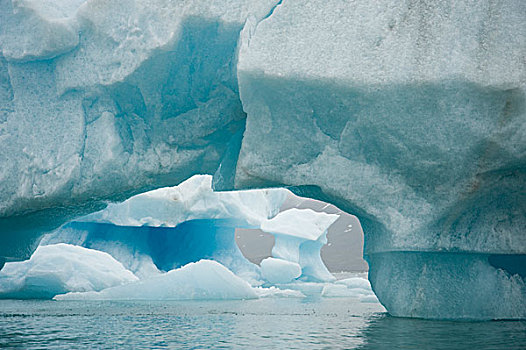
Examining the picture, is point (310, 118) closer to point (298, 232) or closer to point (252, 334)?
point (252, 334)

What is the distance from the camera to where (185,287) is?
800cm

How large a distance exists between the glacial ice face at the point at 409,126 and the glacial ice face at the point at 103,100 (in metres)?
0.73

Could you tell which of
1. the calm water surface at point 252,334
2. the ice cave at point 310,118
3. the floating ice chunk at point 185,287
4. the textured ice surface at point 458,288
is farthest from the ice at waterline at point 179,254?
the textured ice surface at point 458,288

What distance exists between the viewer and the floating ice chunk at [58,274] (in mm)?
8180

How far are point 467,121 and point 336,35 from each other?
3.81 feet

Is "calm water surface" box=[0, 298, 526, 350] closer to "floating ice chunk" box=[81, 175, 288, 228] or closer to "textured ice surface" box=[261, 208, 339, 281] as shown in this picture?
"floating ice chunk" box=[81, 175, 288, 228]

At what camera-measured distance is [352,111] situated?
3943mm

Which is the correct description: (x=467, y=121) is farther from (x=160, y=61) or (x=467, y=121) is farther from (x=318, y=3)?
(x=160, y=61)

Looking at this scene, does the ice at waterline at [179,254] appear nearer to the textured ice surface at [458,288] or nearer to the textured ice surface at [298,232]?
the textured ice surface at [298,232]

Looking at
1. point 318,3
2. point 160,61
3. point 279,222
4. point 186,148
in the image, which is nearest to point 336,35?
point 318,3

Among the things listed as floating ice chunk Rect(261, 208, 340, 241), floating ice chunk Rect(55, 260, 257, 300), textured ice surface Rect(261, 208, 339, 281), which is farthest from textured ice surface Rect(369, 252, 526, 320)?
floating ice chunk Rect(261, 208, 340, 241)

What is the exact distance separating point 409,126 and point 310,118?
804mm

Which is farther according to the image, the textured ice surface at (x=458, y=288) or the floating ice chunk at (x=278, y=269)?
the floating ice chunk at (x=278, y=269)

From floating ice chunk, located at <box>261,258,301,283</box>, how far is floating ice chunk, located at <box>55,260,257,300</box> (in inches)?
207
